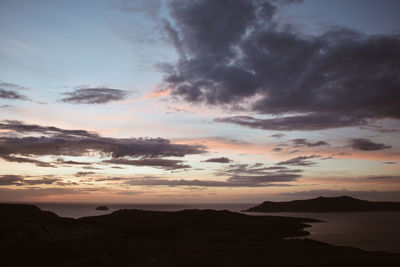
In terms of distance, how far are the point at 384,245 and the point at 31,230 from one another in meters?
83.7

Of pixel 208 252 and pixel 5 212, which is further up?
pixel 5 212

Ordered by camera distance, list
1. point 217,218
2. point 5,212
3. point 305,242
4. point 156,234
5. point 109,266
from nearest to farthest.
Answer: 1. point 109,266
2. point 5,212
3. point 305,242
4. point 156,234
5. point 217,218

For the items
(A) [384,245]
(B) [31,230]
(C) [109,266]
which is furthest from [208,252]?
(A) [384,245]

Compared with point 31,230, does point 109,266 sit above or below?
below

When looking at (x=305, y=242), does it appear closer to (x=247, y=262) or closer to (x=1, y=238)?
(x=247, y=262)

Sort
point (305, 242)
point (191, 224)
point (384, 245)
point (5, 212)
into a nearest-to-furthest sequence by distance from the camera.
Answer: point (5, 212) → point (305, 242) → point (384, 245) → point (191, 224)

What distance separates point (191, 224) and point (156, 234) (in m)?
28.5

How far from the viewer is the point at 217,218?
131m

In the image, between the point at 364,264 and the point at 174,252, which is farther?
the point at 174,252

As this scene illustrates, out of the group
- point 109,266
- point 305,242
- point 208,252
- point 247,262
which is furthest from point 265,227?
point 109,266

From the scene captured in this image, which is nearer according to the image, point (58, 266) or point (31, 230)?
point (58, 266)

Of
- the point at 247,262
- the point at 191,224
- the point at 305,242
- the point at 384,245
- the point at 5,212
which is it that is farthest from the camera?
the point at 191,224

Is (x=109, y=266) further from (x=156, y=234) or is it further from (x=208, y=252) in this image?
(x=156, y=234)

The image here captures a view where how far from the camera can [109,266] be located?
149ft
